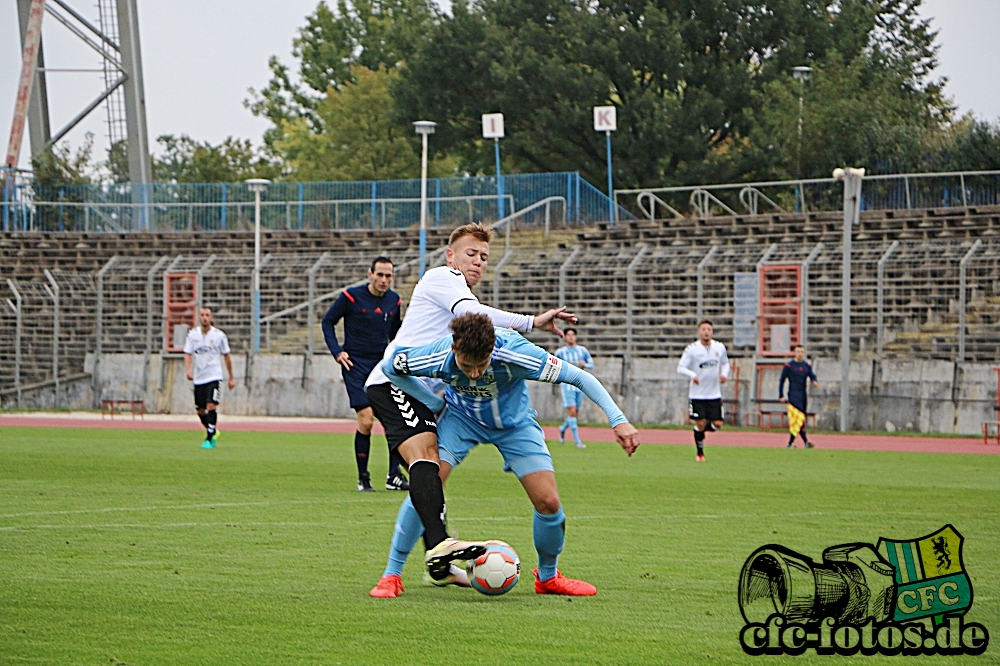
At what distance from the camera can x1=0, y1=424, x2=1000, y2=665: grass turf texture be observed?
21.1ft

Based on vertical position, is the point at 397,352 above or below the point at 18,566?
above

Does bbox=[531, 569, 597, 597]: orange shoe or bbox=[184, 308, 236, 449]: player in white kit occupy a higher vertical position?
bbox=[184, 308, 236, 449]: player in white kit

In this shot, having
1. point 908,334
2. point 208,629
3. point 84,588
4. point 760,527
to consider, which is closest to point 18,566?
point 84,588

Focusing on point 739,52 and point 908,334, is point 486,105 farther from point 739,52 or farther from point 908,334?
point 908,334

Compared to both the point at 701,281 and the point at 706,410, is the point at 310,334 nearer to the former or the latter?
the point at 701,281

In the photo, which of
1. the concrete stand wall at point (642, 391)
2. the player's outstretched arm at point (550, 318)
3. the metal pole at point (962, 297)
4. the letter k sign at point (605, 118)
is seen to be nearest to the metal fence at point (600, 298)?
the metal pole at point (962, 297)

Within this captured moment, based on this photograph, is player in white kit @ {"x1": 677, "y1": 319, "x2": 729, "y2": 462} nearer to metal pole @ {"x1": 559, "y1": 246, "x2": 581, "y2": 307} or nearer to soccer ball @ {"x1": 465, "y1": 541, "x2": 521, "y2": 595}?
metal pole @ {"x1": 559, "y1": 246, "x2": 581, "y2": 307}

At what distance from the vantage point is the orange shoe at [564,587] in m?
7.84

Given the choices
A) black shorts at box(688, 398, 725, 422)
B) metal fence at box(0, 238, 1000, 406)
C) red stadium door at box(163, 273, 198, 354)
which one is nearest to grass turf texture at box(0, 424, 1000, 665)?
black shorts at box(688, 398, 725, 422)

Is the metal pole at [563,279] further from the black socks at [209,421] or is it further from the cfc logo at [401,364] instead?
the cfc logo at [401,364]

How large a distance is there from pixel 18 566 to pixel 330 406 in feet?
91.3

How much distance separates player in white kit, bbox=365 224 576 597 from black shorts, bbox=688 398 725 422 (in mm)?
13033

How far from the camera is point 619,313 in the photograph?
35000 millimetres
